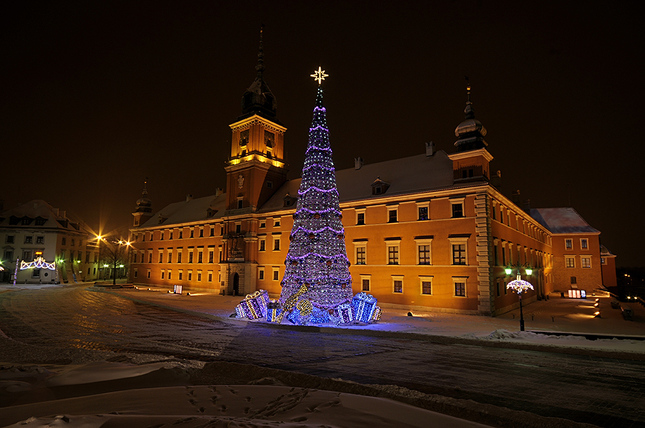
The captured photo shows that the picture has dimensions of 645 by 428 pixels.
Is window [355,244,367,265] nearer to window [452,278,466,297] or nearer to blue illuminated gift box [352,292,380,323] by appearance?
window [452,278,466,297]

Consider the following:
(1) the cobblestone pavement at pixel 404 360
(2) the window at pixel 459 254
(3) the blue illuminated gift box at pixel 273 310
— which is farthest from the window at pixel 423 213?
(1) the cobblestone pavement at pixel 404 360

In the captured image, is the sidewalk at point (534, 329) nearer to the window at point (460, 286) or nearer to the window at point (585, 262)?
the window at point (460, 286)

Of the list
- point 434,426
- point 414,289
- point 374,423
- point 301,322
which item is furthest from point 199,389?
point 414,289

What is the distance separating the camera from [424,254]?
1099 inches

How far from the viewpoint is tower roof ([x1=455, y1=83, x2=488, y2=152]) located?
27125 millimetres

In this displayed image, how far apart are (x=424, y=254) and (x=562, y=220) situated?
37345 mm

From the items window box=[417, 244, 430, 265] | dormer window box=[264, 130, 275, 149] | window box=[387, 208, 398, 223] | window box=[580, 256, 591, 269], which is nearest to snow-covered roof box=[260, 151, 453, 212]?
window box=[387, 208, 398, 223]

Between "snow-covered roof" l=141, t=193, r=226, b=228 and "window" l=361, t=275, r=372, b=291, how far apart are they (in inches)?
904

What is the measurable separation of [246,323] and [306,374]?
1184 centimetres

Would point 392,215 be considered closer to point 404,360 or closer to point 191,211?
point 404,360

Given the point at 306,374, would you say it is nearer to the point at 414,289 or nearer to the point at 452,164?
the point at 414,289

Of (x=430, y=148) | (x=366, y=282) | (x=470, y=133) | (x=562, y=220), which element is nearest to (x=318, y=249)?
Answer: (x=366, y=282)

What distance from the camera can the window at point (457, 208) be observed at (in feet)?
87.9

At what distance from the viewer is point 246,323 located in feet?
65.3
